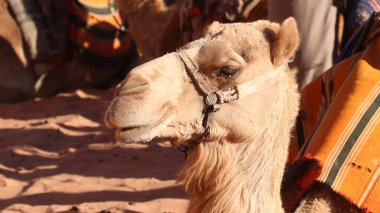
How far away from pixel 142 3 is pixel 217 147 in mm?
4543

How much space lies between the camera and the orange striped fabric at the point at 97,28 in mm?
8297

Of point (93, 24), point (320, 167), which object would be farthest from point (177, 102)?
point (93, 24)

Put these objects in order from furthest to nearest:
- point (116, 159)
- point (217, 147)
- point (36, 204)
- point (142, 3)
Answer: point (142, 3), point (116, 159), point (36, 204), point (217, 147)

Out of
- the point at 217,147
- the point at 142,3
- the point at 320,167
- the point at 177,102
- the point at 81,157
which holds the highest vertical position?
the point at 177,102

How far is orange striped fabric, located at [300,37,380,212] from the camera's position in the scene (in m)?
3.00

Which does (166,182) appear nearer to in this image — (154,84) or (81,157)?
(81,157)

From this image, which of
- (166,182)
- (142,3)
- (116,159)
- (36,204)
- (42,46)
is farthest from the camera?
(42,46)

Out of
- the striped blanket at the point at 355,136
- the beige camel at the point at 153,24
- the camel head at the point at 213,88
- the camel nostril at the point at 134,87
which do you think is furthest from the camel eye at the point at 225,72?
the beige camel at the point at 153,24

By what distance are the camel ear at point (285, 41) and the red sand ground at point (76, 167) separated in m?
2.64

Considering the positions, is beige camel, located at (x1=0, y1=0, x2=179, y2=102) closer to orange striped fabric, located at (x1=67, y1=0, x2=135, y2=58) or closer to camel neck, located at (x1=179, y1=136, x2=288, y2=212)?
orange striped fabric, located at (x1=67, y1=0, x2=135, y2=58)

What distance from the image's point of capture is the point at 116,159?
6.28 m

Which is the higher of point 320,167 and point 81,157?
point 320,167

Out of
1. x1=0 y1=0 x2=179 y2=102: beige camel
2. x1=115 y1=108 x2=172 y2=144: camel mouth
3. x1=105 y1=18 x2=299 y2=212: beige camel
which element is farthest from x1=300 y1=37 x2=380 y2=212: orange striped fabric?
x1=0 y1=0 x2=179 y2=102: beige camel

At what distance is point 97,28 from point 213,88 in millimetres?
5894
